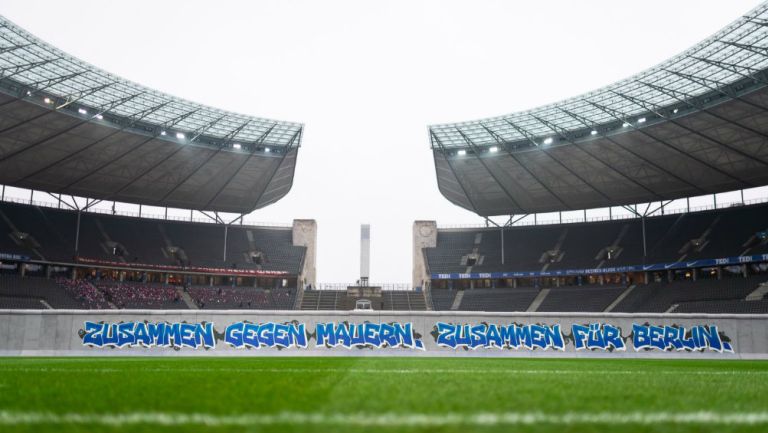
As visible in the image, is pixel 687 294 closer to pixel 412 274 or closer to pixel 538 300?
pixel 538 300

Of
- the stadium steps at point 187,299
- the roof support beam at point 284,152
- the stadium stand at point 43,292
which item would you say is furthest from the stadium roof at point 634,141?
the stadium stand at point 43,292

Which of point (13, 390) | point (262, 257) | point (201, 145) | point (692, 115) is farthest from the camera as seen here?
point (262, 257)

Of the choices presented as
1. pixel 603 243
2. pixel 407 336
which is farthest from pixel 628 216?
pixel 407 336

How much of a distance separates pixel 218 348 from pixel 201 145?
99.6ft

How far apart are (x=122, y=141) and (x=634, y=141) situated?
4201 cm

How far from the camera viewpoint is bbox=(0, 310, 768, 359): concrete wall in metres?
25.7

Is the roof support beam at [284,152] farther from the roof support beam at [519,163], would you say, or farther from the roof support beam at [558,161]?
the roof support beam at [558,161]

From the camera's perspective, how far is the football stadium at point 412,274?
6270 millimetres

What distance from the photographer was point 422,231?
6938cm

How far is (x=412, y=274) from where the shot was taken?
235ft

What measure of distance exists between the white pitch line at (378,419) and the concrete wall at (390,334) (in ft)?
71.2

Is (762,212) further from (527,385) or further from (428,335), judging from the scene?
(527,385)

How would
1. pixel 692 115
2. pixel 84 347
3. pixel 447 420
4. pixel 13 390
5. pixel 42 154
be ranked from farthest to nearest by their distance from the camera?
pixel 42 154
pixel 692 115
pixel 84 347
pixel 13 390
pixel 447 420

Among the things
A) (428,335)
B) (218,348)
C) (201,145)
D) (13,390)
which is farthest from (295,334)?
(201,145)
